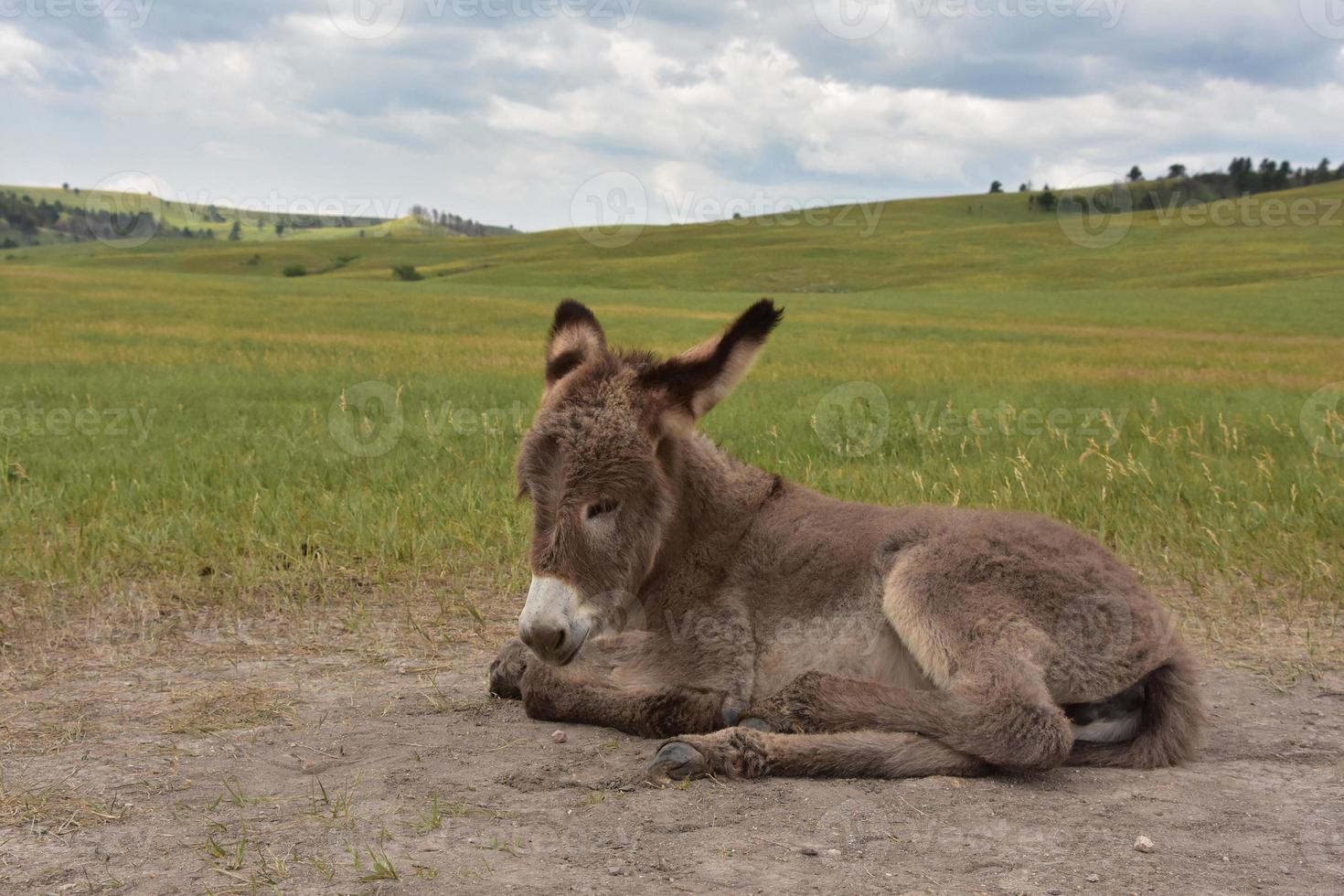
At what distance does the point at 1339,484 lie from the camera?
420 inches

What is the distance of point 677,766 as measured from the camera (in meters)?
4.92

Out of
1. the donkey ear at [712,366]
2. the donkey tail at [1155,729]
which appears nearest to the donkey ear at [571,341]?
the donkey ear at [712,366]

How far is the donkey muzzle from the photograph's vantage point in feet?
15.2

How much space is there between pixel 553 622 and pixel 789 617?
1530 mm

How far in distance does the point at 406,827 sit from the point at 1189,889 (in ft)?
9.38

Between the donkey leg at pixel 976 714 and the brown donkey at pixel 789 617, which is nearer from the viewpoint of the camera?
the donkey leg at pixel 976 714

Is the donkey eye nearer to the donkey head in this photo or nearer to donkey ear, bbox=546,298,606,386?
the donkey head

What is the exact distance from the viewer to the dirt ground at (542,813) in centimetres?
393

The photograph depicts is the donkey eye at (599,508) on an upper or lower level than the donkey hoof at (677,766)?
upper

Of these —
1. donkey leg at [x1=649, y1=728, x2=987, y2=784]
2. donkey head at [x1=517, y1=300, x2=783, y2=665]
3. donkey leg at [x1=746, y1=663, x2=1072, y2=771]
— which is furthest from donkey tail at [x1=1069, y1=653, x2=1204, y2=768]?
donkey head at [x1=517, y1=300, x2=783, y2=665]

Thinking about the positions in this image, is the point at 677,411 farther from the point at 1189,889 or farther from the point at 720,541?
the point at 1189,889

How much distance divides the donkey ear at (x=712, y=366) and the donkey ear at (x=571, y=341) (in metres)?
0.52

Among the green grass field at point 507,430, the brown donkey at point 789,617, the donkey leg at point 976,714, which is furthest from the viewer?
the green grass field at point 507,430

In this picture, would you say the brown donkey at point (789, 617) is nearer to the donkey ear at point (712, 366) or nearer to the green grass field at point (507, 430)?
the donkey ear at point (712, 366)
